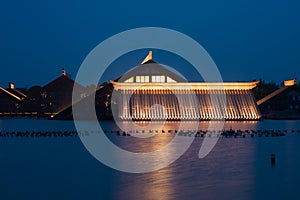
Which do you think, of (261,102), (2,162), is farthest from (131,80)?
(2,162)

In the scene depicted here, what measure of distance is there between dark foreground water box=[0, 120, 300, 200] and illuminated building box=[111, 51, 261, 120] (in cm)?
2412

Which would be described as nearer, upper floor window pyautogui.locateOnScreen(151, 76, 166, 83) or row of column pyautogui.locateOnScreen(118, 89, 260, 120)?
row of column pyautogui.locateOnScreen(118, 89, 260, 120)

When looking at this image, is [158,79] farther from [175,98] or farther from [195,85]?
[195,85]

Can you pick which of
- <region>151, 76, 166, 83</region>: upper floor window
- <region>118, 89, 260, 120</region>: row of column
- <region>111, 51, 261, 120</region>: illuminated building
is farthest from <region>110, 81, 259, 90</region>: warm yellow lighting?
<region>151, 76, 166, 83</region>: upper floor window

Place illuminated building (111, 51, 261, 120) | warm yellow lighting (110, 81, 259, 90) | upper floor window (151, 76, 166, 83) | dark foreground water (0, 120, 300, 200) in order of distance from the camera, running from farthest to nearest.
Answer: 1. upper floor window (151, 76, 166, 83)
2. warm yellow lighting (110, 81, 259, 90)
3. illuminated building (111, 51, 261, 120)
4. dark foreground water (0, 120, 300, 200)

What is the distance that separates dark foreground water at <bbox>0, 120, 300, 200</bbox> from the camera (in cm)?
1099

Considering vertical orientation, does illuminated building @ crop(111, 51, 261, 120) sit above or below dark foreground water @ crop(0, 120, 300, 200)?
above

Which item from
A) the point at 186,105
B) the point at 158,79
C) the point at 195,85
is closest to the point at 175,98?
the point at 186,105

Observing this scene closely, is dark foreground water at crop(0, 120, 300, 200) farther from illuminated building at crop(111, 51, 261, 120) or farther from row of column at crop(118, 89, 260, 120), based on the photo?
illuminated building at crop(111, 51, 261, 120)

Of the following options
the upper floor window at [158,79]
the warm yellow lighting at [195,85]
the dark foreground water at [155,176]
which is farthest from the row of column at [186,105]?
the dark foreground water at [155,176]

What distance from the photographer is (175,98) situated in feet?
151

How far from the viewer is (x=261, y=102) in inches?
2234

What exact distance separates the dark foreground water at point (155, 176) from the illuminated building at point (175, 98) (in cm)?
2412

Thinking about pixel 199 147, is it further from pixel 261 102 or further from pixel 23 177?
pixel 261 102
